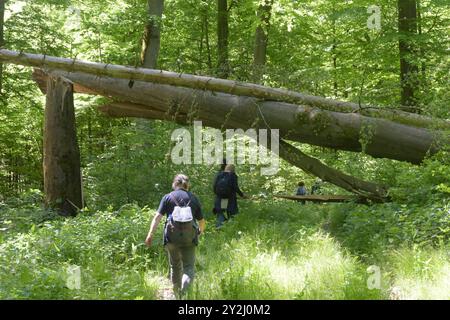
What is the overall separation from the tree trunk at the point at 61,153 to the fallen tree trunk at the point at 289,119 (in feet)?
1.72

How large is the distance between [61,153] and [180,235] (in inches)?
228

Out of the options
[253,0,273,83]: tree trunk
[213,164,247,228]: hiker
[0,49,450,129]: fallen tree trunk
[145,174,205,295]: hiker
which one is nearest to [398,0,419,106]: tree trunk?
[253,0,273,83]: tree trunk

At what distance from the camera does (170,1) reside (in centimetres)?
1900

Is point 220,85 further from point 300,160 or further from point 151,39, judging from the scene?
point 151,39

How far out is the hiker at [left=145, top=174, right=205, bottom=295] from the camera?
608cm

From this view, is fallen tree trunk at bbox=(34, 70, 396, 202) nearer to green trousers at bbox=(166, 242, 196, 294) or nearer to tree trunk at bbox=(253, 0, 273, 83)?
tree trunk at bbox=(253, 0, 273, 83)

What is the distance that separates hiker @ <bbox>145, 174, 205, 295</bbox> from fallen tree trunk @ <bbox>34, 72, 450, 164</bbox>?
3.88 m

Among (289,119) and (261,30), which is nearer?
(289,119)

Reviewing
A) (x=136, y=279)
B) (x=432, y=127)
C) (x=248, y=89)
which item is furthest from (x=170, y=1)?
(x=136, y=279)

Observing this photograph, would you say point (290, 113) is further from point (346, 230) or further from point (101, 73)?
point (101, 73)

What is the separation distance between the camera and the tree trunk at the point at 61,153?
35.3 ft

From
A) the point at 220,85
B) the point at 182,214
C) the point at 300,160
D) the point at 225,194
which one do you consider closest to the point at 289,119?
the point at 300,160

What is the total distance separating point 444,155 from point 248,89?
155 inches

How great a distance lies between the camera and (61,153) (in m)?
10.8
